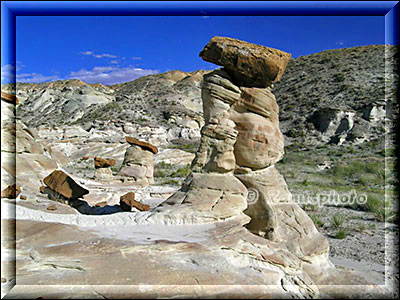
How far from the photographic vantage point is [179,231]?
4.23 metres

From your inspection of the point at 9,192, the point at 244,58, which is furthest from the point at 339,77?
the point at 9,192

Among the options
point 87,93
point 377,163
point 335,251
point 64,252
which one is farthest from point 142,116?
point 64,252

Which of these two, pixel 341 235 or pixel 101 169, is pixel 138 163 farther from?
pixel 341 235

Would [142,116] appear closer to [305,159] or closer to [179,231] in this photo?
[305,159]

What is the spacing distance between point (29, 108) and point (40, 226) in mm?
54976

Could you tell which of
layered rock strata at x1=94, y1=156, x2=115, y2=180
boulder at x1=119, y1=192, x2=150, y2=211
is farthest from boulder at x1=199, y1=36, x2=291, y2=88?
layered rock strata at x1=94, y1=156, x2=115, y2=180

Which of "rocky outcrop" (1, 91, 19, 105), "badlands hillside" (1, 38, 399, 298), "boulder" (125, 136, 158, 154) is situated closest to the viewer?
"badlands hillside" (1, 38, 399, 298)

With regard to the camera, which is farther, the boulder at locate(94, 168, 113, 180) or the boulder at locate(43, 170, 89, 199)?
the boulder at locate(94, 168, 113, 180)

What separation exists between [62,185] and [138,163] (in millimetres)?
5371

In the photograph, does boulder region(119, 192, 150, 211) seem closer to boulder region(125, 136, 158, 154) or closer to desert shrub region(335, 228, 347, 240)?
desert shrub region(335, 228, 347, 240)

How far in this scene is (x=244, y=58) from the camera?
5.41 meters

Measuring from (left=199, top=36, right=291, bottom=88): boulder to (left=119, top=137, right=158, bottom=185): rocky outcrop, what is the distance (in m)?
7.66

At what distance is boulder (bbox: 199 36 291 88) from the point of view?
5.39 m

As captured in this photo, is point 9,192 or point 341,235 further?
point 341,235
